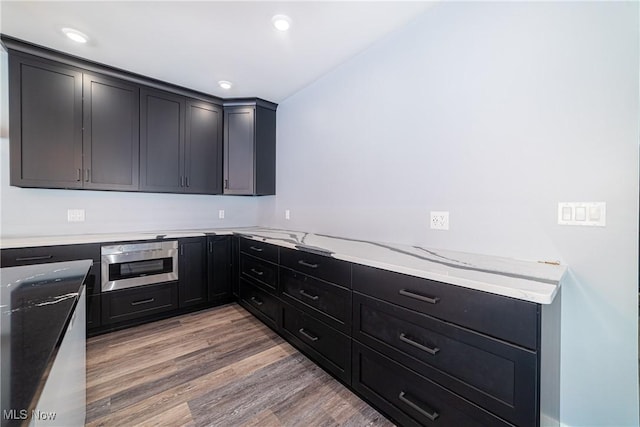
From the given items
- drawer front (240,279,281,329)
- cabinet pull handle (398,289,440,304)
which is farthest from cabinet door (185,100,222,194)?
cabinet pull handle (398,289,440,304)

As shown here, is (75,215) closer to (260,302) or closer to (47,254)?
(47,254)

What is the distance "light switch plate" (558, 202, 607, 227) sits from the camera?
1246mm

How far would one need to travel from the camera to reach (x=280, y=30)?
2.03 meters

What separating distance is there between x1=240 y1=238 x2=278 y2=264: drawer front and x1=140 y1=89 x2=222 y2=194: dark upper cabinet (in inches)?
35.8

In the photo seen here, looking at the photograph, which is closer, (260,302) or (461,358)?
(461,358)

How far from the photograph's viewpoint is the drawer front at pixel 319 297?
5.65 feet

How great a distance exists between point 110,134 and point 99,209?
2.65ft

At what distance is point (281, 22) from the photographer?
193cm

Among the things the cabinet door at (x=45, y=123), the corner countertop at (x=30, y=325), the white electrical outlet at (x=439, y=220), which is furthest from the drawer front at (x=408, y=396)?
the cabinet door at (x=45, y=123)

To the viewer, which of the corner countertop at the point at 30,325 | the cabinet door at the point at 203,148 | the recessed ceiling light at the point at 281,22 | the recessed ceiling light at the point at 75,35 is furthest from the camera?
the cabinet door at the point at 203,148

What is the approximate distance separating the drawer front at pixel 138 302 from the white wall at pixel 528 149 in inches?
84.2

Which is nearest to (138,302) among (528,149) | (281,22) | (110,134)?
(110,134)

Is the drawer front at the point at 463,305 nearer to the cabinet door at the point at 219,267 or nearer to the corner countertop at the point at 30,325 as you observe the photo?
the corner countertop at the point at 30,325

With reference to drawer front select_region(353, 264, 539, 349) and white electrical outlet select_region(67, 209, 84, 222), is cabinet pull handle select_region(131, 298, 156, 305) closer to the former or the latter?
white electrical outlet select_region(67, 209, 84, 222)
